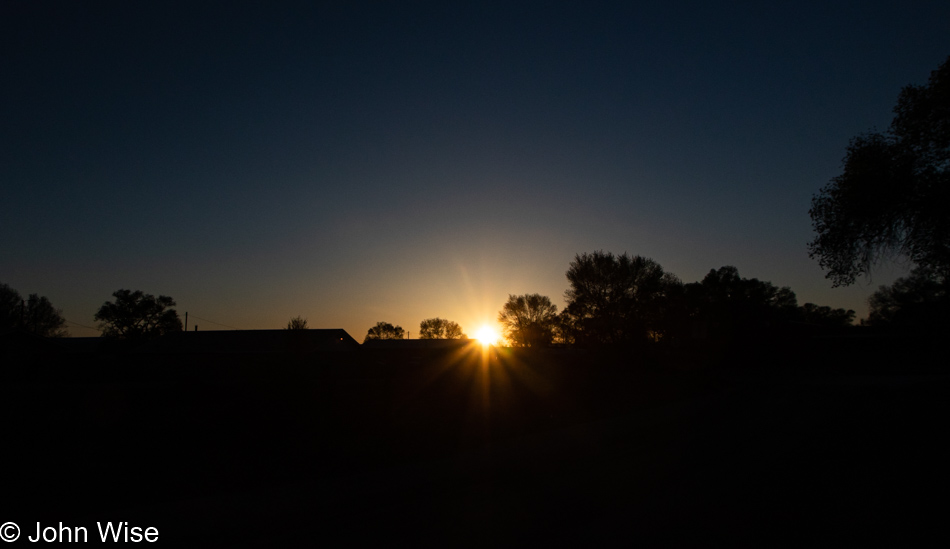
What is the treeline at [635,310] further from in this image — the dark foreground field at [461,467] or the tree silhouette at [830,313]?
the dark foreground field at [461,467]

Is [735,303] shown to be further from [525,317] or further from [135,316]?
[135,316]

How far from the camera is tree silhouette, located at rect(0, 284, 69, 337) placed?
72.4 m

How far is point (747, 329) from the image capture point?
48.5m

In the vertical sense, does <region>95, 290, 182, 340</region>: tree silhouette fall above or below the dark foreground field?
above

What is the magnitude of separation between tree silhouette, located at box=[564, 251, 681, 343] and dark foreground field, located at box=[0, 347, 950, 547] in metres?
44.0

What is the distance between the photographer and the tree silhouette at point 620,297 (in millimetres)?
63375

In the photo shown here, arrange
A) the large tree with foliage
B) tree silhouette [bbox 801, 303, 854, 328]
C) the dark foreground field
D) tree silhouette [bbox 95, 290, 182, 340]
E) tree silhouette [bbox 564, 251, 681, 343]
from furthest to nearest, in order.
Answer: tree silhouette [bbox 801, 303, 854, 328] → tree silhouette [bbox 95, 290, 182, 340] → tree silhouette [bbox 564, 251, 681, 343] → the large tree with foliage → the dark foreground field

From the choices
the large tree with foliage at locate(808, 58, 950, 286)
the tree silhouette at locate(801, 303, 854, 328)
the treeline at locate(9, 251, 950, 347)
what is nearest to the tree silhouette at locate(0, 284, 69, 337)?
the treeline at locate(9, 251, 950, 347)

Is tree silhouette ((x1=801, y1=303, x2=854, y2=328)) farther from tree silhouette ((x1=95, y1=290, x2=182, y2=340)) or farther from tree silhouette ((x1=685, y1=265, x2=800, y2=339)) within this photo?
tree silhouette ((x1=95, y1=290, x2=182, y2=340))

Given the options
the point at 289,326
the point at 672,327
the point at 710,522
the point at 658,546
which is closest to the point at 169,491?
the point at 658,546

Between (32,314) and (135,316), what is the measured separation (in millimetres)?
13708

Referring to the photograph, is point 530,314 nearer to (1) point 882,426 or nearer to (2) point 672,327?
(2) point 672,327

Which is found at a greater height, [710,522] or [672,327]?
[672,327]

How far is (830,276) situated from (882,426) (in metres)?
11.4
